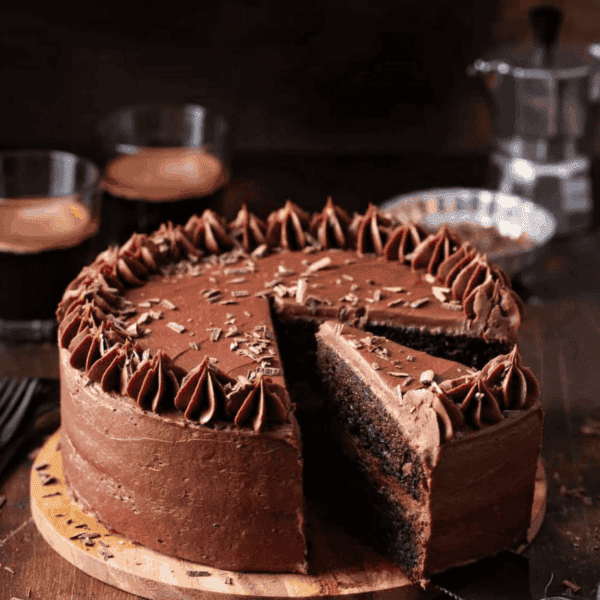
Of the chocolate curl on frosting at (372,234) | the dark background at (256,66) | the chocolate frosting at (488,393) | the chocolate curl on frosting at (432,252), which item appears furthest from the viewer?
the dark background at (256,66)

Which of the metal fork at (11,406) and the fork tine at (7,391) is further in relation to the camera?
the fork tine at (7,391)

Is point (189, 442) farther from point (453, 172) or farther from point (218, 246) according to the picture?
point (453, 172)

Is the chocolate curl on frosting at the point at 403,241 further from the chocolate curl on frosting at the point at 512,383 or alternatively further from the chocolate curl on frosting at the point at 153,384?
the chocolate curl on frosting at the point at 153,384

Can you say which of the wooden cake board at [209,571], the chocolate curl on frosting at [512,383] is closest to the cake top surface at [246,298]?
the chocolate curl on frosting at [512,383]

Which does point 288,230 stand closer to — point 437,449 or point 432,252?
point 432,252

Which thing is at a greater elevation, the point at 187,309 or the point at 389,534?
the point at 187,309

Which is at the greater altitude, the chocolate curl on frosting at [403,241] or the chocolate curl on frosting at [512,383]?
the chocolate curl on frosting at [403,241]

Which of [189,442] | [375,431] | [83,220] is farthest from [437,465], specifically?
[83,220]
